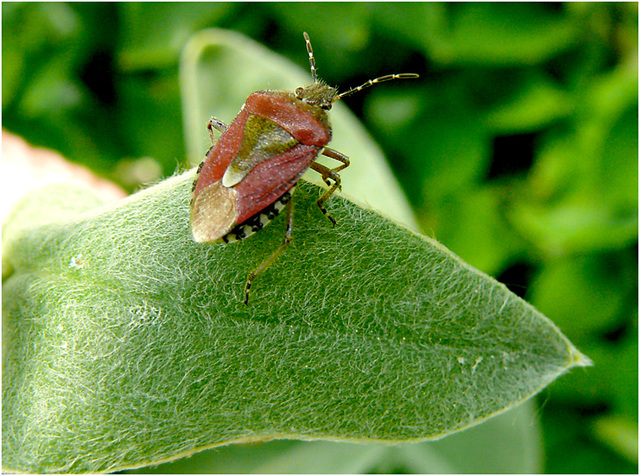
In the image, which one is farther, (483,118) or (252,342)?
(483,118)

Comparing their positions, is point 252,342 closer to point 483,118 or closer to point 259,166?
point 259,166

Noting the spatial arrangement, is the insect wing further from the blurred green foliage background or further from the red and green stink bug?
the blurred green foliage background

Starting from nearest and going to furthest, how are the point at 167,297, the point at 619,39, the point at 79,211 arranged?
the point at 167,297 < the point at 79,211 < the point at 619,39

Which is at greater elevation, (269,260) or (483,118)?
(269,260)

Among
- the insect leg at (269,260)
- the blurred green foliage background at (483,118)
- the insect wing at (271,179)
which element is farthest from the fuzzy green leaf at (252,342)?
the blurred green foliage background at (483,118)

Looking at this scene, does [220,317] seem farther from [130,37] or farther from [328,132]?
[130,37]

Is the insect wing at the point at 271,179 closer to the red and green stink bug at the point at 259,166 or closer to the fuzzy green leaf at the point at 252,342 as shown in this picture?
the red and green stink bug at the point at 259,166

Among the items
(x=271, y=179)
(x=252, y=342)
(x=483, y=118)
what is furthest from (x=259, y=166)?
(x=483, y=118)

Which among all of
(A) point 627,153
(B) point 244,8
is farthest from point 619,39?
(B) point 244,8
